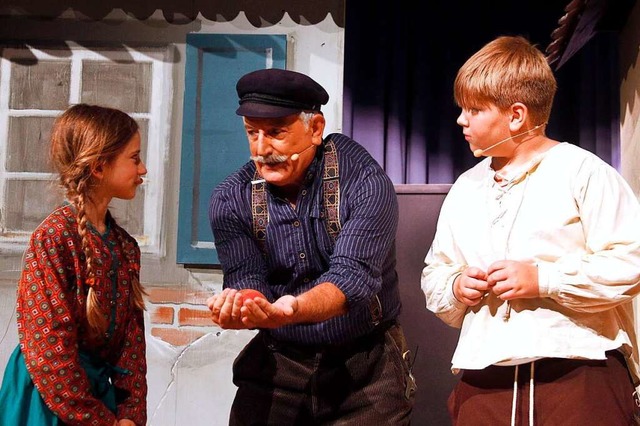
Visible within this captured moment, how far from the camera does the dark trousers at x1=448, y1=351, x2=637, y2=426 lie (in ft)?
6.44

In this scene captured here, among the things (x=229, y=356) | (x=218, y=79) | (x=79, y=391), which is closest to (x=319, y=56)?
(x=218, y=79)

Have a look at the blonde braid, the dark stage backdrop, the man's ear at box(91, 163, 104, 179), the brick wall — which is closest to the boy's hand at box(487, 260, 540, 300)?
the blonde braid

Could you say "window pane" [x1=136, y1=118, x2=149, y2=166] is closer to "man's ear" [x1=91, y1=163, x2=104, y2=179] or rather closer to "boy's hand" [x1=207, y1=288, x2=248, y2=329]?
"man's ear" [x1=91, y1=163, x2=104, y2=179]

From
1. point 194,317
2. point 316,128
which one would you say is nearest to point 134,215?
point 194,317

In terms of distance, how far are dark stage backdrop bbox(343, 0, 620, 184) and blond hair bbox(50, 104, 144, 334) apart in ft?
5.98

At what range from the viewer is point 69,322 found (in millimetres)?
2289

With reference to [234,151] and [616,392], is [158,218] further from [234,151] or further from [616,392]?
[616,392]

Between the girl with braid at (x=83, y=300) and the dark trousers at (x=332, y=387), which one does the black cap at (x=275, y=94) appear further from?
the dark trousers at (x=332, y=387)

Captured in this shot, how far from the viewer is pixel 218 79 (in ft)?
13.3

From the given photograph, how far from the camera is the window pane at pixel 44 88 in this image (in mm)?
4164

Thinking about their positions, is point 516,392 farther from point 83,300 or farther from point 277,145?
point 83,300

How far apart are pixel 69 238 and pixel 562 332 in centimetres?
136

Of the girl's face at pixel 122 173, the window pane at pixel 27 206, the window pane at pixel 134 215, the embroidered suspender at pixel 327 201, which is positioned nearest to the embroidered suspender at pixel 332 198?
the embroidered suspender at pixel 327 201

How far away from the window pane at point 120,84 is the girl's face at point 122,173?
1598mm
